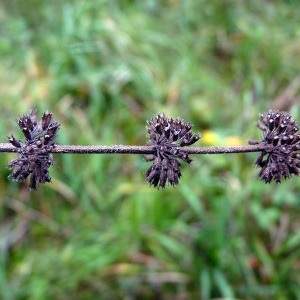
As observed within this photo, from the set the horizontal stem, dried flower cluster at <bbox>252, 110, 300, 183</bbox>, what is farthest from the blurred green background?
the horizontal stem

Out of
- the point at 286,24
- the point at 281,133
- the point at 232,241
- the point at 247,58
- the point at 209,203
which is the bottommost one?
the point at 281,133

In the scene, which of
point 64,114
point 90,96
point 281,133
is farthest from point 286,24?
point 281,133

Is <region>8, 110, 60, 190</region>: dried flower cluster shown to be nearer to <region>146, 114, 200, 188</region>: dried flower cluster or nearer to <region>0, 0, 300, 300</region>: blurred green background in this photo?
<region>146, 114, 200, 188</region>: dried flower cluster

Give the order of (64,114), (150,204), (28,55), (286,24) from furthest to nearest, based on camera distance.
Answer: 1. (286,24)
2. (28,55)
3. (64,114)
4. (150,204)

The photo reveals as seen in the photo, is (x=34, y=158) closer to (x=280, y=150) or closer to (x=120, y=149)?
(x=120, y=149)

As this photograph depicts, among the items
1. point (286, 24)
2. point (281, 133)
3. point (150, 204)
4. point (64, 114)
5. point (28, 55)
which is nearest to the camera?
point (281, 133)

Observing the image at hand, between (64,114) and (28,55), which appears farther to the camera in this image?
(28,55)

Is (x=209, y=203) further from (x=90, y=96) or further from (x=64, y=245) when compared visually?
(x=90, y=96)
